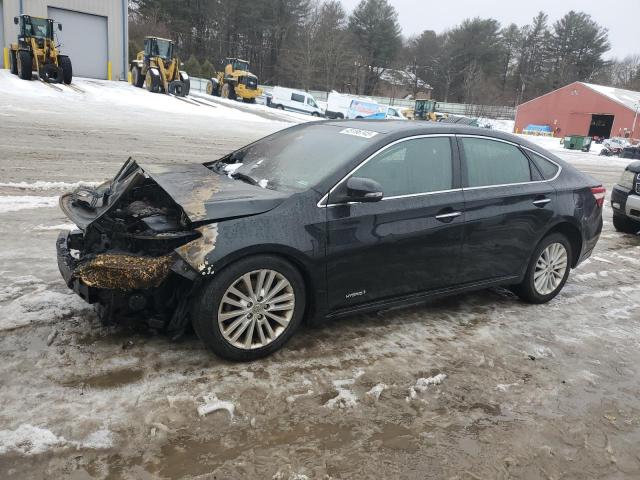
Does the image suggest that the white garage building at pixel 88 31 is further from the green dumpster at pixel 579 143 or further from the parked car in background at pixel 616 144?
the parked car in background at pixel 616 144

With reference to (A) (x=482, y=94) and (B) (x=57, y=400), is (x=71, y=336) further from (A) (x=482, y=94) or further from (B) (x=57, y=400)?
(A) (x=482, y=94)

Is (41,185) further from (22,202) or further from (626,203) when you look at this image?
(626,203)

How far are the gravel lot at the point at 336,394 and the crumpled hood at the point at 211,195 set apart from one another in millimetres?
980

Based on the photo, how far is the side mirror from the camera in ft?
11.4

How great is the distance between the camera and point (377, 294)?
3811 mm

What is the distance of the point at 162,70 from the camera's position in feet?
97.3

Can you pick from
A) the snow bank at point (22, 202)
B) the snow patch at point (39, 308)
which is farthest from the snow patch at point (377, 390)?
the snow bank at point (22, 202)

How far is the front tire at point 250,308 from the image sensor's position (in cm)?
315

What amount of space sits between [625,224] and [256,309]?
7.50 m

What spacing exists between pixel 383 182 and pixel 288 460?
6.84 feet

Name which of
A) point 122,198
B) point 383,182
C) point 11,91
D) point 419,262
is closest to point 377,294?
point 419,262

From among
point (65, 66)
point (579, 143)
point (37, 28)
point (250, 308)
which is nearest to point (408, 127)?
point (250, 308)

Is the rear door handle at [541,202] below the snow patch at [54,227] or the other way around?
the other way around

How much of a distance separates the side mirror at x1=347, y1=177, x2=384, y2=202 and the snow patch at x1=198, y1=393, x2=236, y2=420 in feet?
5.07
